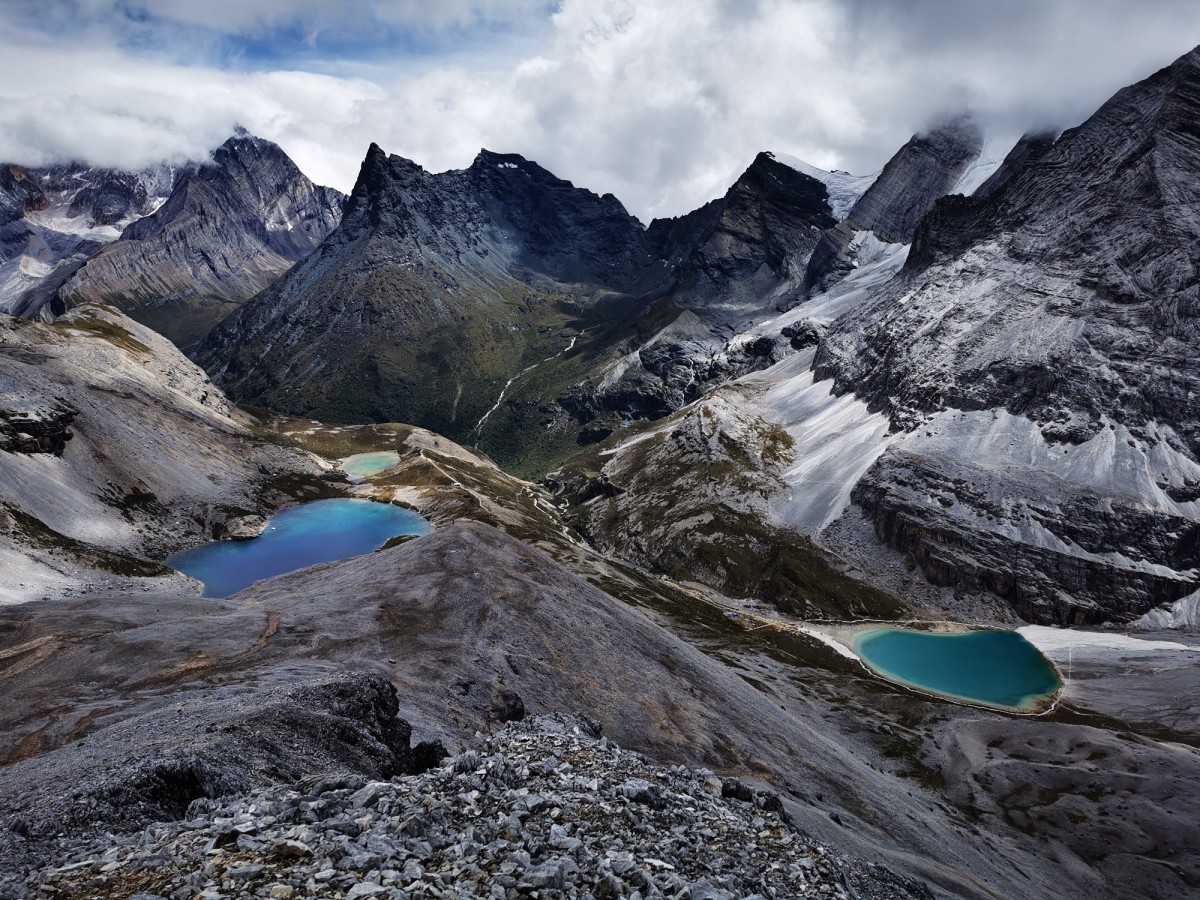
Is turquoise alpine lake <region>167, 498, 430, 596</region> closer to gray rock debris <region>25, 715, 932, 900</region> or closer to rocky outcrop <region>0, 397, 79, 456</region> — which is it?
rocky outcrop <region>0, 397, 79, 456</region>

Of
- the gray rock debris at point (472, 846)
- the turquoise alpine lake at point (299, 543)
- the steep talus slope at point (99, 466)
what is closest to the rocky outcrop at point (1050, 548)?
the turquoise alpine lake at point (299, 543)

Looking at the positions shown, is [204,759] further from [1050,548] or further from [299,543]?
[1050,548]

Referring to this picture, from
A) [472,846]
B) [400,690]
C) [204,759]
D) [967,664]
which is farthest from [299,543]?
[967,664]

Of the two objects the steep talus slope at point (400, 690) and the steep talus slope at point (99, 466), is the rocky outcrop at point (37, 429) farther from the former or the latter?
the steep talus slope at point (400, 690)

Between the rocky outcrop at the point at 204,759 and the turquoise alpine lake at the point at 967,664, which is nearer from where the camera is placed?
the rocky outcrop at the point at 204,759

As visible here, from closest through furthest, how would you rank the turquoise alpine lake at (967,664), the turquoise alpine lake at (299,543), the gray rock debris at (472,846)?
1. the gray rock debris at (472,846)
2. the turquoise alpine lake at (299,543)
3. the turquoise alpine lake at (967,664)
